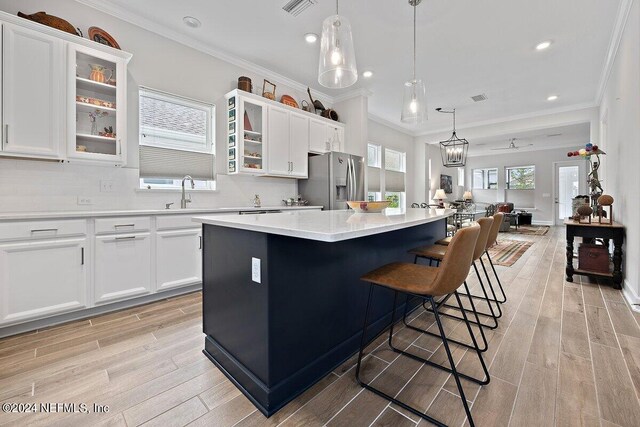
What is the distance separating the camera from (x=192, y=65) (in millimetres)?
3529

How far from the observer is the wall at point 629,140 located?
8.50 feet

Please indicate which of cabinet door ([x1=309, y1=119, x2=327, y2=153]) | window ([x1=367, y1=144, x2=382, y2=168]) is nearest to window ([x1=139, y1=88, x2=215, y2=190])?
cabinet door ([x1=309, y1=119, x2=327, y2=153])

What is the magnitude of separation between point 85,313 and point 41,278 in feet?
1.60

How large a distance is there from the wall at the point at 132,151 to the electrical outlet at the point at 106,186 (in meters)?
0.04

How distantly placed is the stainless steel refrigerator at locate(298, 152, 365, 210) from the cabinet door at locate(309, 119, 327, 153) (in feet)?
0.76

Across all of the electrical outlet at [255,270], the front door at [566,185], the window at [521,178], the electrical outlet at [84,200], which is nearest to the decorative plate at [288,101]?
the electrical outlet at [84,200]

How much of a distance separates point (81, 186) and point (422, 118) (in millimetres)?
3503

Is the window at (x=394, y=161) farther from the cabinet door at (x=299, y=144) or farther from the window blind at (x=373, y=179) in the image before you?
the cabinet door at (x=299, y=144)

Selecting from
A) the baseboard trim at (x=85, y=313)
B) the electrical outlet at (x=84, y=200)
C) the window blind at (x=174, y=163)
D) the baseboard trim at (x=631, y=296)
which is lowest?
the baseboard trim at (x=85, y=313)

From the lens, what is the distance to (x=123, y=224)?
8.39 feet

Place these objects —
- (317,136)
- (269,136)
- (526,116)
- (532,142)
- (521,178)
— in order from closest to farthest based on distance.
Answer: (269,136)
(317,136)
(526,116)
(532,142)
(521,178)

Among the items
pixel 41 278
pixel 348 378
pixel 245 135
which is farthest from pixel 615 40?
pixel 41 278

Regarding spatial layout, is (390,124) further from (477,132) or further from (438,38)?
(438,38)

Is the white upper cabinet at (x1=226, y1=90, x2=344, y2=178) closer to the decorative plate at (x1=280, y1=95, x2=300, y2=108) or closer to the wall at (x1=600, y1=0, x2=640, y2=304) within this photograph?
the decorative plate at (x1=280, y1=95, x2=300, y2=108)
